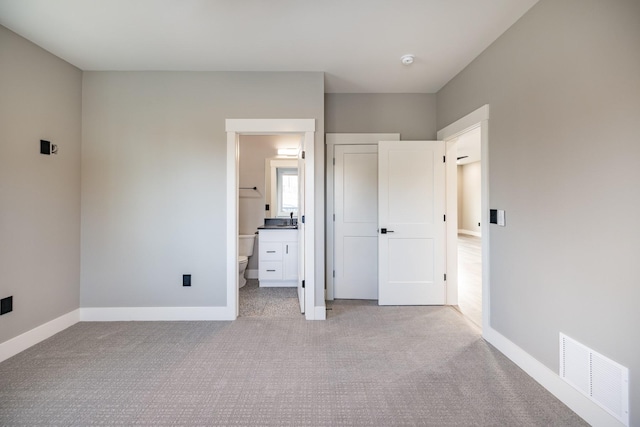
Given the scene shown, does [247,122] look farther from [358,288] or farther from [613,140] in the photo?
[613,140]

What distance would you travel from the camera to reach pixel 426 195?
317 centimetres

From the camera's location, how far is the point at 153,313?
278 centimetres

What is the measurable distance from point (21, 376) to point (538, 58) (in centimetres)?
407

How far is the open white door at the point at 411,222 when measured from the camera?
10.4ft

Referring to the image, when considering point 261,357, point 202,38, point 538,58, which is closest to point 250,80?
point 202,38

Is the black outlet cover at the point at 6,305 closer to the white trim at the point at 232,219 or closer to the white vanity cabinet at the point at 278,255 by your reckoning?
the white trim at the point at 232,219

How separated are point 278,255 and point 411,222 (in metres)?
1.84

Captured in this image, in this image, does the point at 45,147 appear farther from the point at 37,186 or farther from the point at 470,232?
the point at 470,232

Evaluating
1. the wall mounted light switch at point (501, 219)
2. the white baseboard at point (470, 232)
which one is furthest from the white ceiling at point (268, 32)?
the white baseboard at point (470, 232)

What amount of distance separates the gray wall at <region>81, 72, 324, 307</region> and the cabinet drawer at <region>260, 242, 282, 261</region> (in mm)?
1068

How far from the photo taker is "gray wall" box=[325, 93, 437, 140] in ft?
11.0

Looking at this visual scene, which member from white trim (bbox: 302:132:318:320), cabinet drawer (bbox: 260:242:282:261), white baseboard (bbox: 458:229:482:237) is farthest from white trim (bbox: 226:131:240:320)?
white baseboard (bbox: 458:229:482:237)

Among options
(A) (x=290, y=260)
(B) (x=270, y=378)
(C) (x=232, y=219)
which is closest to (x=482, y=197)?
(B) (x=270, y=378)

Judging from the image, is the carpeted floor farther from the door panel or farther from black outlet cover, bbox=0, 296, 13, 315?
the door panel
